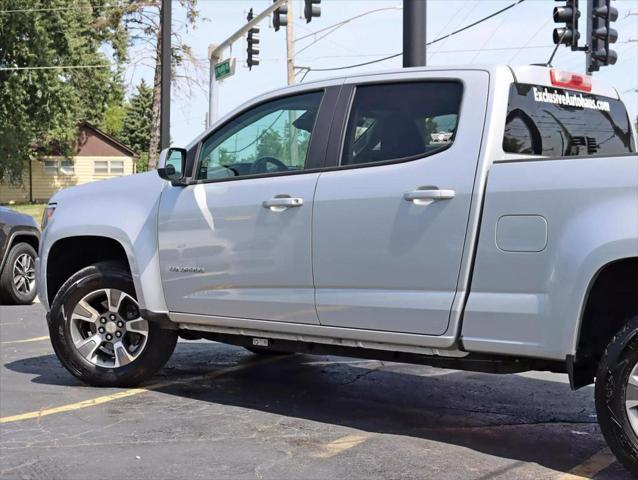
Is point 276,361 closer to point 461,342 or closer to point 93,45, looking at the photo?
point 461,342

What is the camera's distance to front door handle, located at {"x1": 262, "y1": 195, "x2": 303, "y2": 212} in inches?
183

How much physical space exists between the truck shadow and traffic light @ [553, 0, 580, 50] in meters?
7.89

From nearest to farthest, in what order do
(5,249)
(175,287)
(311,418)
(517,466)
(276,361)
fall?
1. (517,466)
2. (311,418)
3. (175,287)
4. (276,361)
5. (5,249)

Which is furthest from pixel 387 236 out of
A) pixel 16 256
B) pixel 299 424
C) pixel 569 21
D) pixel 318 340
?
pixel 569 21

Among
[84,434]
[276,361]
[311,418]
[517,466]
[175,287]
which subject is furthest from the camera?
[276,361]

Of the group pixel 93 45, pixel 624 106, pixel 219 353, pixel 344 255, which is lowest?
pixel 219 353

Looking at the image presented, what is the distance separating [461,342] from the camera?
4066mm

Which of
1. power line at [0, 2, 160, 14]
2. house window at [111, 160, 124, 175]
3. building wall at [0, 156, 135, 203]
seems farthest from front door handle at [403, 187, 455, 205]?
house window at [111, 160, 124, 175]

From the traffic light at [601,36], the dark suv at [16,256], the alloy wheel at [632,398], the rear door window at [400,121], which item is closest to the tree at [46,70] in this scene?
the dark suv at [16,256]

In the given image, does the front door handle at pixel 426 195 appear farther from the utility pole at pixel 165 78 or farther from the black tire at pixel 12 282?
the utility pole at pixel 165 78

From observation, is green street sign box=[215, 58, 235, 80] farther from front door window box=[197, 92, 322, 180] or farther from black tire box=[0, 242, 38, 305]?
front door window box=[197, 92, 322, 180]

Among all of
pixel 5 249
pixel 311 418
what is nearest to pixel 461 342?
pixel 311 418

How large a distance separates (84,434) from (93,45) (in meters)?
36.7

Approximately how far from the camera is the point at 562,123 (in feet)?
14.7
